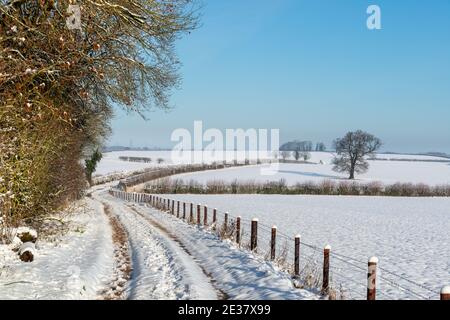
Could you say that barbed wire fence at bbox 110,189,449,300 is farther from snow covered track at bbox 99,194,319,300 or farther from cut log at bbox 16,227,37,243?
cut log at bbox 16,227,37,243

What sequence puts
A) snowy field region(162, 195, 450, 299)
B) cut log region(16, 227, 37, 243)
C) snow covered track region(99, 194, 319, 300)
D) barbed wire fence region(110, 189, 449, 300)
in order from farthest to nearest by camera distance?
snowy field region(162, 195, 450, 299) → cut log region(16, 227, 37, 243) → barbed wire fence region(110, 189, 449, 300) → snow covered track region(99, 194, 319, 300)

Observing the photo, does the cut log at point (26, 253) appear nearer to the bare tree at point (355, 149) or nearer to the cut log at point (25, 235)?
the cut log at point (25, 235)

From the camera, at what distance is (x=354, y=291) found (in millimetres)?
10508

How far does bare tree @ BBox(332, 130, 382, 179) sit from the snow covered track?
83.0 meters

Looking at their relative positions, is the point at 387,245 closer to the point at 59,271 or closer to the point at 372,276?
the point at 372,276

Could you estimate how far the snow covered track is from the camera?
8.24 m

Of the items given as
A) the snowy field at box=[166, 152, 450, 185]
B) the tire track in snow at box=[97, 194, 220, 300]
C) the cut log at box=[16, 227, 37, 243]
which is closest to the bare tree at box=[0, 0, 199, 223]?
the cut log at box=[16, 227, 37, 243]

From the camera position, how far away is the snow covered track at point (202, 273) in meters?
8.24

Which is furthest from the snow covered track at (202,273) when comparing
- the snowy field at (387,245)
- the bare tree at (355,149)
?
Result: the bare tree at (355,149)

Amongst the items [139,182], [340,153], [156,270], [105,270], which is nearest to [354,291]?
[156,270]

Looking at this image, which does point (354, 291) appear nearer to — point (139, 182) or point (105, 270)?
point (105, 270)

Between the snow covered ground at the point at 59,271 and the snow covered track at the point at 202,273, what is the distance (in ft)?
2.73

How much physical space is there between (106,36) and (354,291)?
343 inches
